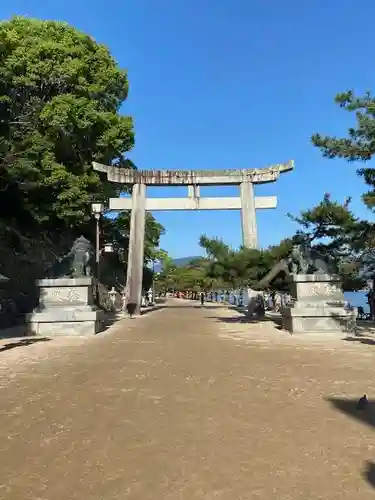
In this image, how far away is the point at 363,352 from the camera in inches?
419

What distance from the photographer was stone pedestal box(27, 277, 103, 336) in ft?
50.8

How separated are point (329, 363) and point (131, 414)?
4991mm

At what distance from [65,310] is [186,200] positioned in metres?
13.3

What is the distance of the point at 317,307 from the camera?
603 inches

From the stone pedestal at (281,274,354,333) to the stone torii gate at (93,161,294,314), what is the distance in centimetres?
1072

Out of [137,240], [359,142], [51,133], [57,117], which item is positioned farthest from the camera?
[137,240]

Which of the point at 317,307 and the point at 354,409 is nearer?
the point at 354,409

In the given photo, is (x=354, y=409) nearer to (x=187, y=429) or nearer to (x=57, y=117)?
(x=187, y=429)

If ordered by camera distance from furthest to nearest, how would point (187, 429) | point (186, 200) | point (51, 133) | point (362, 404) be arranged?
point (186, 200), point (51, 133), point (362, 404), point (187, 429)

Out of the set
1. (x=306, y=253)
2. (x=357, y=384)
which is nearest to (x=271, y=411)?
(x=357, y=384)

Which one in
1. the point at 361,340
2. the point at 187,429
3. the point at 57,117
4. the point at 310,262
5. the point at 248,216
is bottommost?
the point at 187,429

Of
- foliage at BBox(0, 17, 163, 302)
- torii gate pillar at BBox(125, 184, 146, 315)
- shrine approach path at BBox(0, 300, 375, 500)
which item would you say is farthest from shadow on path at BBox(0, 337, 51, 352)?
torii gate pillar at BBox(125, 184, 146, 315)

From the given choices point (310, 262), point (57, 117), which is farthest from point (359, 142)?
point (57, 117)

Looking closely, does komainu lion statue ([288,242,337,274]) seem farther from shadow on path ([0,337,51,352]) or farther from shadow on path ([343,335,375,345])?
shadow on path ([0,337,51,352])
